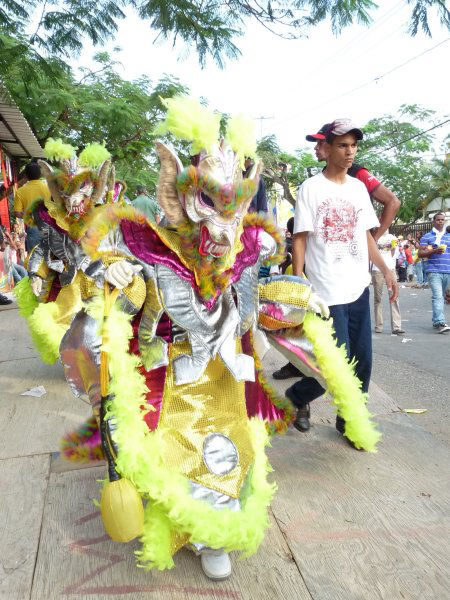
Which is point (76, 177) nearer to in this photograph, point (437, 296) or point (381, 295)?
point (381, 295)

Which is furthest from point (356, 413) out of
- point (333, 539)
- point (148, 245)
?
point (148, 245)

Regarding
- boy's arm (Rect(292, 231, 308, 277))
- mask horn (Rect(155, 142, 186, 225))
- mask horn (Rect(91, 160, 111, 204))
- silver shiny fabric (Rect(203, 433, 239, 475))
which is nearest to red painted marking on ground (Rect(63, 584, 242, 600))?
silver shiny fabric (Rect(203, 433, 239, 475))

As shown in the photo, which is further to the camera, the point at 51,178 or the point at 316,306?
the point at 51,178

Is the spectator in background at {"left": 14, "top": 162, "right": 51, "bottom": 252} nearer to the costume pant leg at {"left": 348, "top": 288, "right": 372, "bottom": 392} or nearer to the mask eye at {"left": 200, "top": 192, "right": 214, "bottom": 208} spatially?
the costume pant leg at {"left": 348, "top": 288, "right": 372, "bottom": 392}

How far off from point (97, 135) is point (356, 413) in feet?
36.1

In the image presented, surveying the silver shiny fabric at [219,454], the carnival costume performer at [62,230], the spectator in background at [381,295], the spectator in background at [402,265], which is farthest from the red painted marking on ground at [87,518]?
the spectator in background at [402,265]

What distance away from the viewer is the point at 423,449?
3.22 meters

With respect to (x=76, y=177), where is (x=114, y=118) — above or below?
above

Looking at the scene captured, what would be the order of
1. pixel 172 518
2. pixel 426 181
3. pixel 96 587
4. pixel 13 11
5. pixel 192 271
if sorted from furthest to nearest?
1. pixel 426 181
2. pixel 13 11
3. pixel 192 271
4. pixel 96 587
5. pixel 172 518

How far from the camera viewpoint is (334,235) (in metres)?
3.12

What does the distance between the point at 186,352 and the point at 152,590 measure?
0.88 m

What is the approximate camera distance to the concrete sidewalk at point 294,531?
203cm

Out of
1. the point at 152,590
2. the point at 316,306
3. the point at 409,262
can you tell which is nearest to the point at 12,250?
the point at 316,306

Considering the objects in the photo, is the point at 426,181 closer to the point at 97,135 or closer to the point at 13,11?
the point at 97,135
